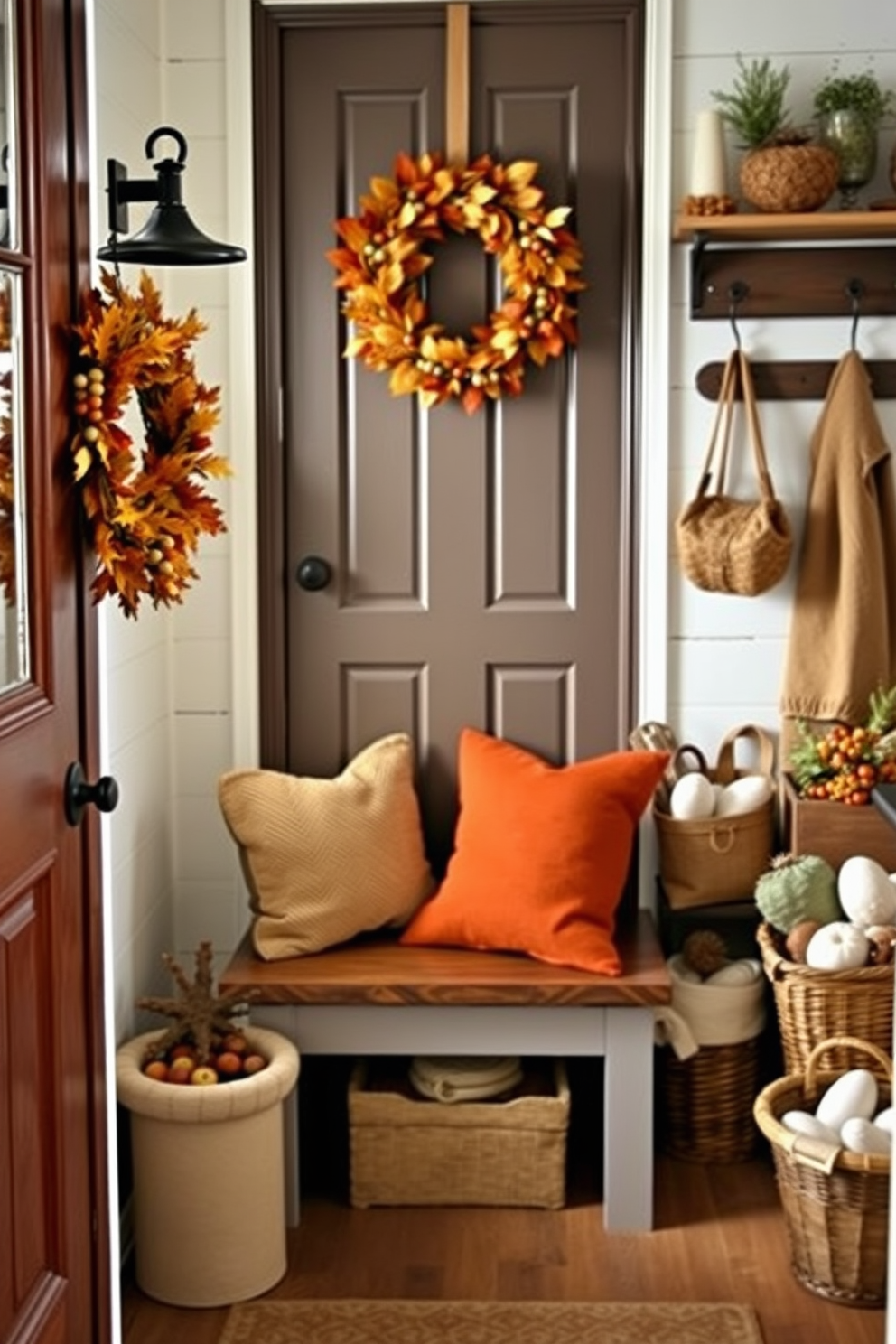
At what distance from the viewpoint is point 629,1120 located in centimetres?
368

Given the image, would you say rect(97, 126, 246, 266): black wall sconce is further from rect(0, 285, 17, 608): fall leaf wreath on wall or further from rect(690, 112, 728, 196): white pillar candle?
rect(690, 112, 728, 196): white pillar candle

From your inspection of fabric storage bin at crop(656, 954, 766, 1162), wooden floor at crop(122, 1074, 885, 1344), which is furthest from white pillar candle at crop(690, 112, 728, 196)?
wooden floor at crop(122, 1074, 885, 1344)

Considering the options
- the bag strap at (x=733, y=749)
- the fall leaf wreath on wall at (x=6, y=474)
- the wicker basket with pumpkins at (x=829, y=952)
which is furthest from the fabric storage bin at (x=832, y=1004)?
the fall leaf wreath on wall at (x=6, y=474)

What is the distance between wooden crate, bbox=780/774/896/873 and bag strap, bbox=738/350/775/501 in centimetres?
61

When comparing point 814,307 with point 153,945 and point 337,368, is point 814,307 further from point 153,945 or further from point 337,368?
point 153,945

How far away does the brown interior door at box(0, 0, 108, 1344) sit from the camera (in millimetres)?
2250

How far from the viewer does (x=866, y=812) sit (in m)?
3.78

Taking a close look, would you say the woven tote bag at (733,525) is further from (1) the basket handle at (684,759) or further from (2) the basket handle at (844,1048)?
(2) the basket handle at (844,1048)

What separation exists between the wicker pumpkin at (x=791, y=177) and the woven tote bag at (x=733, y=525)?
1.01ft

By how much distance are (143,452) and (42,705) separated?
0.36 meters

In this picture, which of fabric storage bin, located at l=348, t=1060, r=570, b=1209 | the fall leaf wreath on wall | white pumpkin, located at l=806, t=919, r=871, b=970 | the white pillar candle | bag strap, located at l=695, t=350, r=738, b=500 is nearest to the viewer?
the fall leaf wreath on wall

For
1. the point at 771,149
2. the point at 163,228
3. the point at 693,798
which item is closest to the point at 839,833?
the point at 693,798

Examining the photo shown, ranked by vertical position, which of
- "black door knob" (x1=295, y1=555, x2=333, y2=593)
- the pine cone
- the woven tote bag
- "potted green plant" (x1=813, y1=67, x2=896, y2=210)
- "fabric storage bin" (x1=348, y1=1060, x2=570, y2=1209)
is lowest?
"fabric storage bin" (x1=348, y1=1060, x2=570, y2=1209)

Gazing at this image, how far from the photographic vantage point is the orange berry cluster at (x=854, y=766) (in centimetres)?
378
